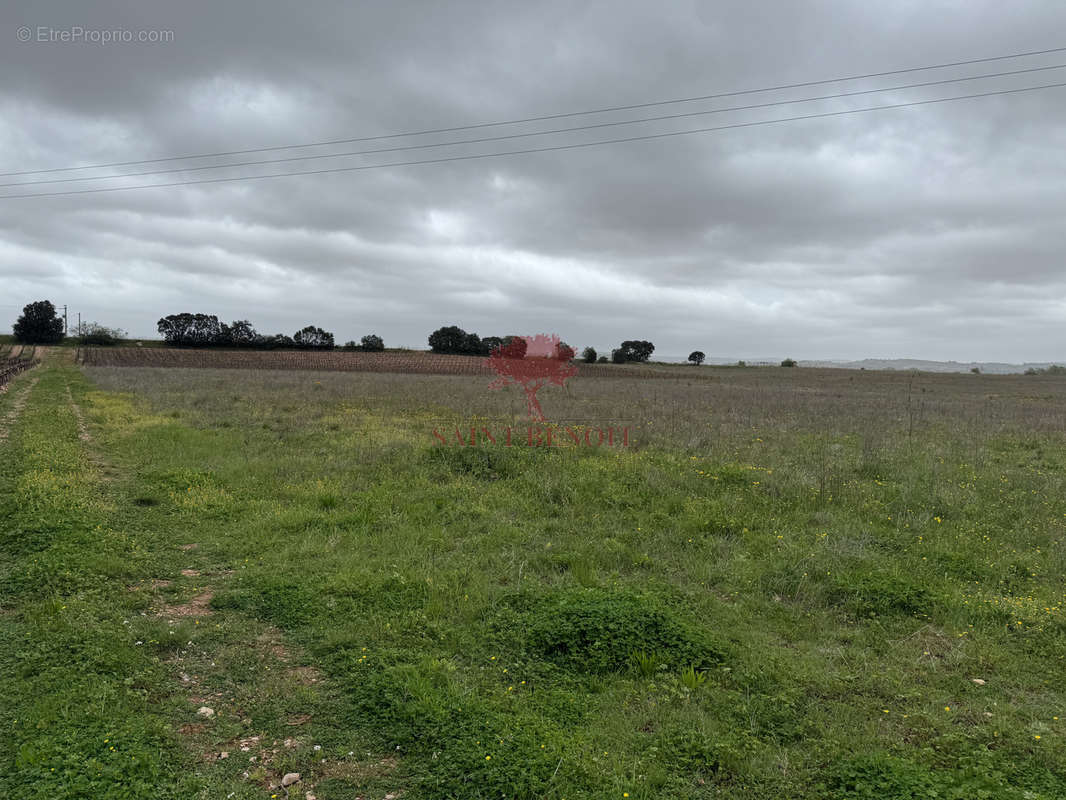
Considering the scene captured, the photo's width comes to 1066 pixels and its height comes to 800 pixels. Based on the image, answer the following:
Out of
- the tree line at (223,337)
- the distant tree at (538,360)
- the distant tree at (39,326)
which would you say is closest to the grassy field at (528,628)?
the distant tree at (538,360)

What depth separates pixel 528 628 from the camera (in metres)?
5.61

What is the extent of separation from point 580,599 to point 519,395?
23082 mm

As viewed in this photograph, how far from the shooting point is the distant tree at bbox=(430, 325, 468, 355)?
96062mm

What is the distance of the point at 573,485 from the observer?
35.7 ft

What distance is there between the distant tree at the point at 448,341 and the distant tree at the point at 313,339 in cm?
1629

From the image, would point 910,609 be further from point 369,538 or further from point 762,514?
point 369,538

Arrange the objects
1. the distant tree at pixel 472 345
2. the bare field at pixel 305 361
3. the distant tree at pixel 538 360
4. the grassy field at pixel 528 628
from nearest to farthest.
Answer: the grassy field at pixel 528 628
the distant tree at pixel 538 360
the bare field at pixel 305 361
the distant tree at pixel 472 345

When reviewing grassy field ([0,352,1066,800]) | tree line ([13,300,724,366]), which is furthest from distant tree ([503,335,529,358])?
tree line ([13,300,724,366])

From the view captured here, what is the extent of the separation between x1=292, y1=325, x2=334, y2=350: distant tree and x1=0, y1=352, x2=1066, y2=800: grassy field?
86.9 metres

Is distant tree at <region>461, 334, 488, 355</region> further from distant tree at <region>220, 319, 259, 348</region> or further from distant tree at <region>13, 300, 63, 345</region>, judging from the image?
distant tree at <region>13, 300, 63, 345</region>

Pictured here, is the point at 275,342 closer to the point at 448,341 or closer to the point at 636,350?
the point at 448,341

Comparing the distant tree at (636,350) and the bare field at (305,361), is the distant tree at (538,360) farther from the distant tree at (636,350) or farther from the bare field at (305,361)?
the distant tree at (636,350)

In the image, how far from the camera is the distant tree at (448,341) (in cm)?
9606

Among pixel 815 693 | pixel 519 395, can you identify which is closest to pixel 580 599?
pixel 815 693
